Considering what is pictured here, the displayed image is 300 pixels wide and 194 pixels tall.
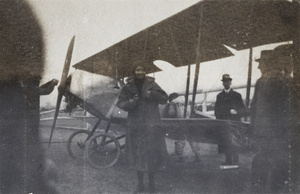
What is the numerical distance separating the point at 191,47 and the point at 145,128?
1137 mm

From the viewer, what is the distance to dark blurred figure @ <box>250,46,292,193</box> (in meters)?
2.75

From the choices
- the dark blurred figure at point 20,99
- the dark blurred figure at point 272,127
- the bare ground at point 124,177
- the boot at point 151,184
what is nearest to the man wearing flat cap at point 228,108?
the bare ground at point 124,177

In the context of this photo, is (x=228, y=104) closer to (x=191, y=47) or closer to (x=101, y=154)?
(x=191, y=47)

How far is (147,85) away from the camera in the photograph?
115 inches

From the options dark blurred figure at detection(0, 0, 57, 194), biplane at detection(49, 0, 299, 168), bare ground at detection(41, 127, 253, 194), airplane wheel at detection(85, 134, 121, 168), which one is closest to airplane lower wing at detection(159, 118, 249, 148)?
biplane at detection(49, 0, 299, 168)

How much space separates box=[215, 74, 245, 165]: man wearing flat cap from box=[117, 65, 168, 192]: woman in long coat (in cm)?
71

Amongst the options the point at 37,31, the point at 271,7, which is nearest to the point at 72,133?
the point at 37,31

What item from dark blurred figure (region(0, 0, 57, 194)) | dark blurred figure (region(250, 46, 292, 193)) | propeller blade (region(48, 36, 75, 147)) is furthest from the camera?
propeller blade (region(48, 36, 75, 147))

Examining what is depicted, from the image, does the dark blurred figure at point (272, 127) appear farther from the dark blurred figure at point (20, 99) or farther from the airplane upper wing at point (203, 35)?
the dark blurred figure at point (20, 99)

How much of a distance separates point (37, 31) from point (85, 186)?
173 centimetres

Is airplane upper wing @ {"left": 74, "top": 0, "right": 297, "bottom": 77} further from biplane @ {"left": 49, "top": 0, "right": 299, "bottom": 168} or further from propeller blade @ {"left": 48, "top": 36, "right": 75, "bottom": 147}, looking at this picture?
propeller blade @ {"left": 48, "top": 36, "right": 75, "bottom": 147}

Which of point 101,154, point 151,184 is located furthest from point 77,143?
point 151,184

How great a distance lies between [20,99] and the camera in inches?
103

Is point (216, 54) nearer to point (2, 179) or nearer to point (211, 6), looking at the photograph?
point (211, 6)
